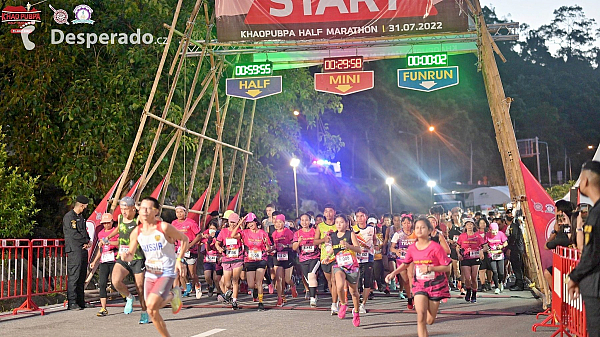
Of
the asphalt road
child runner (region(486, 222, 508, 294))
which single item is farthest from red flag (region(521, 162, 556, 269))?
child runner (region(486, 222, 508, 294))

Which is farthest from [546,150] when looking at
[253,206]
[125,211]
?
[125,211]

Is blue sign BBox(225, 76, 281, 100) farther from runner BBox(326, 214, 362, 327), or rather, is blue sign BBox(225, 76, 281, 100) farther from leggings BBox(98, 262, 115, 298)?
runner BBox(326, 214, 362, 327)

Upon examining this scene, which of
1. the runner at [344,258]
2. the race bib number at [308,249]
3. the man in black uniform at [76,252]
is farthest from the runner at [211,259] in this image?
the runner at [344,258]

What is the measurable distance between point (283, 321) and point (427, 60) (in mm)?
7815

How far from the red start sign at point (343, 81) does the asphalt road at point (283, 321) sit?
16.8ft

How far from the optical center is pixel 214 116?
913 inches

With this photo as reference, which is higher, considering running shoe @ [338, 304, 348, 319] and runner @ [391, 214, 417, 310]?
runner @ [391, 214, 417, 310]

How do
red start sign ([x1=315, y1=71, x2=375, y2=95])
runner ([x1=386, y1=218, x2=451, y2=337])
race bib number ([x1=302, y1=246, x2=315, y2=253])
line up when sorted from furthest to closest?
→ red start sign ([x1=315, y1=71, x2=375, y2=95]), race bib number ([x1=302, y1=246, x2=315, y2=253]), runner ([x1=386, y1=218, x2=451, y2=337])

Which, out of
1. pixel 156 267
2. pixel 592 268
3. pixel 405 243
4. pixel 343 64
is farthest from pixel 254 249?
pixel 592 268

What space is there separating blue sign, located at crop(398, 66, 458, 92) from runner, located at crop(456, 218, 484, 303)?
11.5 feet

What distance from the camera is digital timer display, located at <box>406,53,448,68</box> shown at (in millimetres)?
17208

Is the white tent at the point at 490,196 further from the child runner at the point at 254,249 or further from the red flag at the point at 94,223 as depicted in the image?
the red flag at the point at 94,223

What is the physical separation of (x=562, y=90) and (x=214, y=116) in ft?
256

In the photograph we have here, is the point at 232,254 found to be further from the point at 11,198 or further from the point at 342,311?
the point at 11,198
